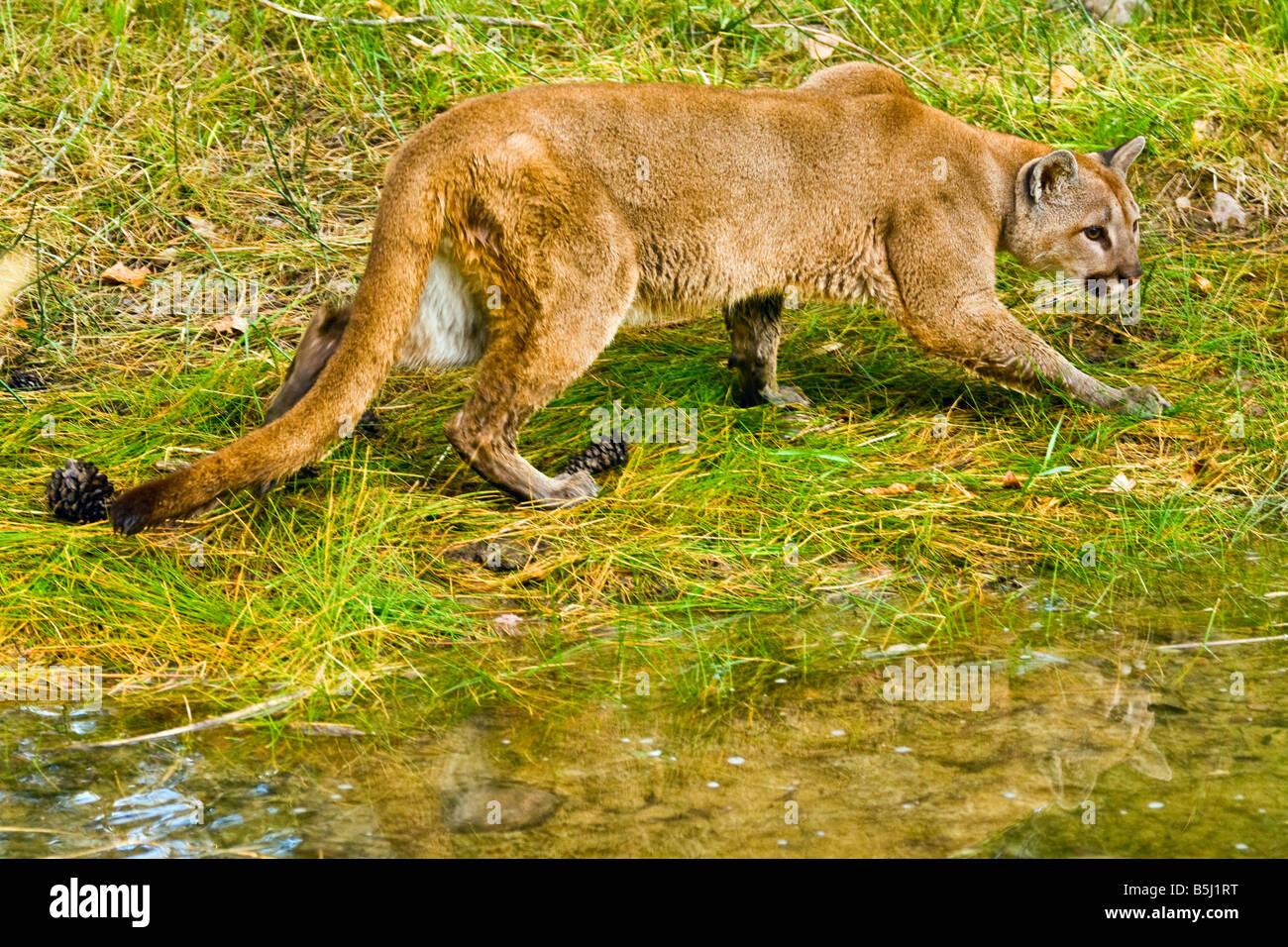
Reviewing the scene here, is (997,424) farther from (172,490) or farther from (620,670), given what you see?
(172,490)

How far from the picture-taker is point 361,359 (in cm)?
471

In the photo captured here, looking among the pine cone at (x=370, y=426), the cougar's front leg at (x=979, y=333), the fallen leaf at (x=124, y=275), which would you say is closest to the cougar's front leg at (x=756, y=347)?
the cougar's front leg at (x=979, y=333)

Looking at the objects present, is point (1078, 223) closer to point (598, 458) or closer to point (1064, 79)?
point (1064, 79)

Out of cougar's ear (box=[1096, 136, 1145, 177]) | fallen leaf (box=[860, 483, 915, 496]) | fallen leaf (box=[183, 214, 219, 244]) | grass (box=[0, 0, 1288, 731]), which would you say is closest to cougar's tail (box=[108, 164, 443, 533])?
grass (box=[0, 0, 1288, 731])

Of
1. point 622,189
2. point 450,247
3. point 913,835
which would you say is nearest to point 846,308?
point 622,189

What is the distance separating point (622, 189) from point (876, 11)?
3621mm

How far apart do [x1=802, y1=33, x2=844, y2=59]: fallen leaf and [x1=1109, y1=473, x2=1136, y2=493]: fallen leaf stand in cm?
323

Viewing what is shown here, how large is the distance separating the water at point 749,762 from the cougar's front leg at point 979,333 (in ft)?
4.77

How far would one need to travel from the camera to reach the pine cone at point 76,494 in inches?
182

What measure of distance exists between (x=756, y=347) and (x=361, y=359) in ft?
5.70

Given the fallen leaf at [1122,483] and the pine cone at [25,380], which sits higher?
the fallen leaf at [1122,483]

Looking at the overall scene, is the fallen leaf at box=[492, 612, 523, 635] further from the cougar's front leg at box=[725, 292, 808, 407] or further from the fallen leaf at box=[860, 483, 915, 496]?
the cougar's front leg at box=[725, 292, 808, 407]

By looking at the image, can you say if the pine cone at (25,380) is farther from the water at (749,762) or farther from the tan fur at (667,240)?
the water at (749,762)

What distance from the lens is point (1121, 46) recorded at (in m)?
7.90
